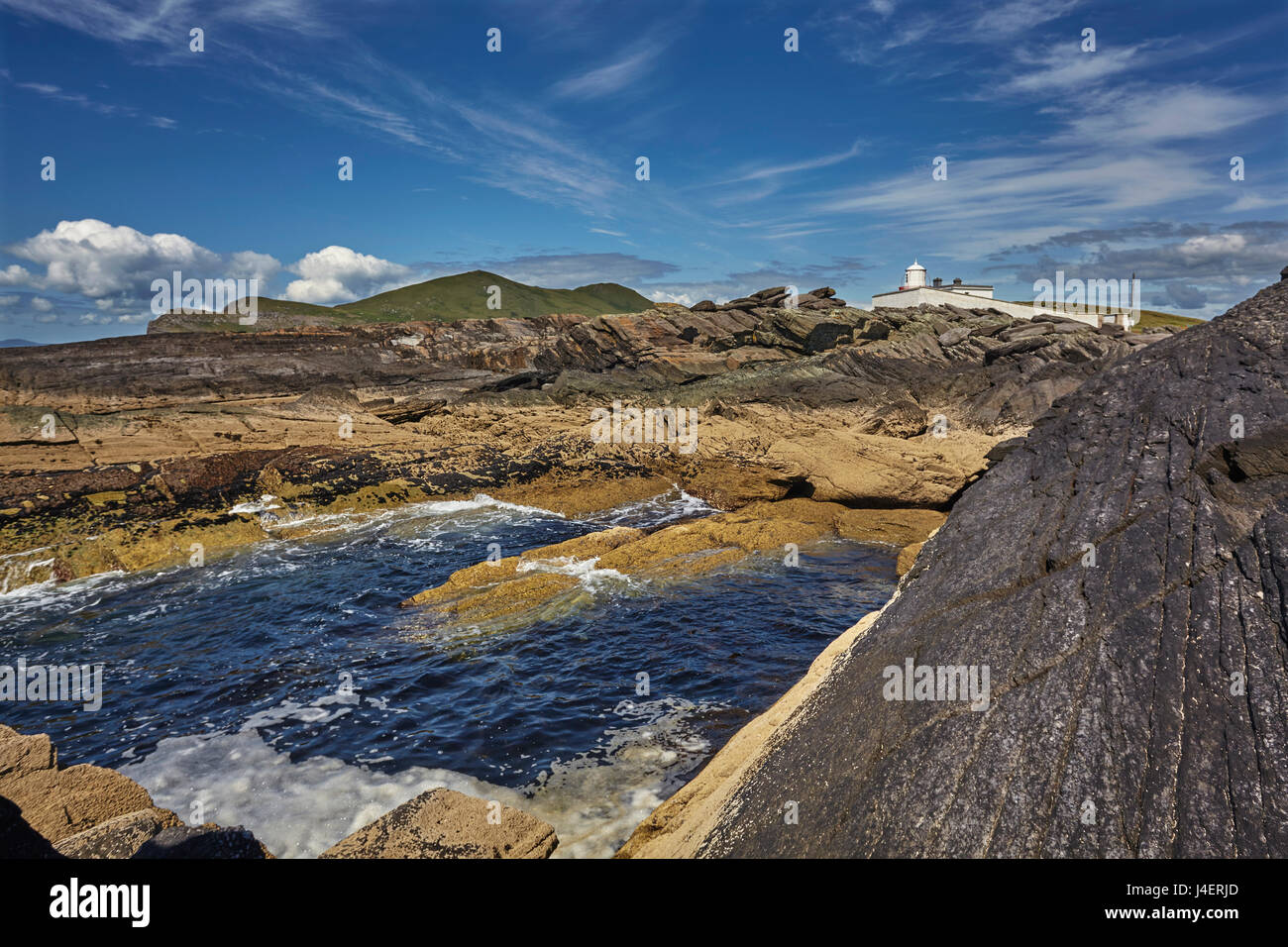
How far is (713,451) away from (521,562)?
11879 millimetres

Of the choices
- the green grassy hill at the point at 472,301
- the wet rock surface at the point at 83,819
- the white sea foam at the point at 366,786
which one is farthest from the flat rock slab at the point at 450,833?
the green grassy hill at the point at 472,301

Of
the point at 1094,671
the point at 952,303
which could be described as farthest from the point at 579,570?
the point at 952,303

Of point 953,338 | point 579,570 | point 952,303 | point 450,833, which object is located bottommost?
point 450,833

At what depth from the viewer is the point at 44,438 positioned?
915 inches

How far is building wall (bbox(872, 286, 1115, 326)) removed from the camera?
69.1 metres

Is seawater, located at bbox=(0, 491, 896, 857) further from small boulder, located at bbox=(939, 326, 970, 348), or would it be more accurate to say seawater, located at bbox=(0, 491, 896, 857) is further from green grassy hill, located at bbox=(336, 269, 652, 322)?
green grassy hill, located at bbox=(336, 269, 652, 322)

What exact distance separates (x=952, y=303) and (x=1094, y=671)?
3113 inches

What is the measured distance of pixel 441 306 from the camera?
12019cm

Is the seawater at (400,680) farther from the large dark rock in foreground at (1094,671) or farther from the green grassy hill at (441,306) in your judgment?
the green grassy hill at (441,306)

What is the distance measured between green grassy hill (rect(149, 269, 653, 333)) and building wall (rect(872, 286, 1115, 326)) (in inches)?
1542

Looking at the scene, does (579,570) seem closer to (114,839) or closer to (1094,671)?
(114,839)

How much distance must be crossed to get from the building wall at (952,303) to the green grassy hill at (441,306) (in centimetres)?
3917

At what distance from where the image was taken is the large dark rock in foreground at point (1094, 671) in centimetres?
436
